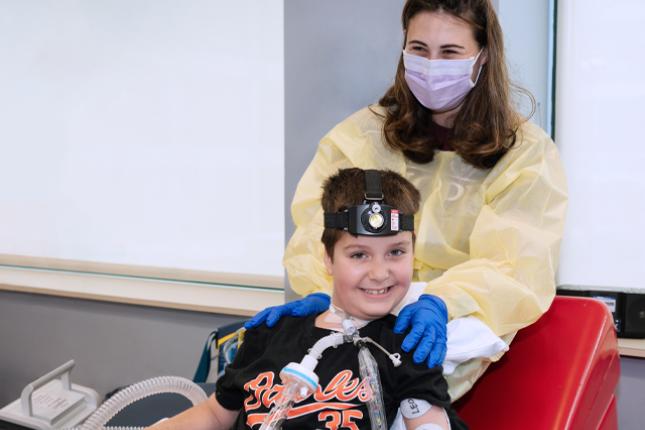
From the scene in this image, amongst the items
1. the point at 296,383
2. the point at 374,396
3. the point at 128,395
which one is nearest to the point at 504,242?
the point at 374,396

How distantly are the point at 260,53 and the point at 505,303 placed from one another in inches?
59.3

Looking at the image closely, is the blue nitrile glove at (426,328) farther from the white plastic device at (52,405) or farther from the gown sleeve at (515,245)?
the white plastic device at (52,405)

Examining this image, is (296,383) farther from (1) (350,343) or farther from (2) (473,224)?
(2) (473,224)

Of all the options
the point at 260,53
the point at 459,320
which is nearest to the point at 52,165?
the point at 260,53

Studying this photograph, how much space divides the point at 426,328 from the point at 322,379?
196 millimetres

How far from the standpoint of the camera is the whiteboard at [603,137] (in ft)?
6.57

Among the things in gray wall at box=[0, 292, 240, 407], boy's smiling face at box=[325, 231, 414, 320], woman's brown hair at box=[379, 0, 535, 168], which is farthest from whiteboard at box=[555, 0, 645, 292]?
gray wall at box=[0, 292, 240, 407]

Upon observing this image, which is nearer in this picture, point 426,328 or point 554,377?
point 426,328

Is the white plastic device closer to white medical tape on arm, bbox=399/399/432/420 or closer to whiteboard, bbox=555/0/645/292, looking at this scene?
white medical tape on arm, bbox=399/399/432/420

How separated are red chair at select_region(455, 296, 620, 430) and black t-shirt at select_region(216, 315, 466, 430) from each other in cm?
19

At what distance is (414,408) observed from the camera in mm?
1068

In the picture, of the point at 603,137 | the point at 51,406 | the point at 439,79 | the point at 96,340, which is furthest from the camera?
the point at 96,340

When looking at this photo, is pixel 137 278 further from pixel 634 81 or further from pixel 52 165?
pixel 634 81

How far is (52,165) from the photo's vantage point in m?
2.94
